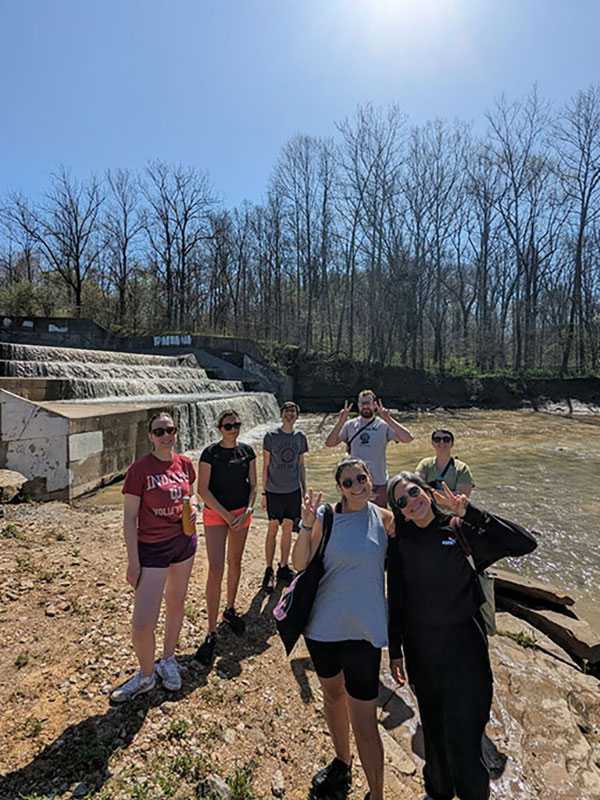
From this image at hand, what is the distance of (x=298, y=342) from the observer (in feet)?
101

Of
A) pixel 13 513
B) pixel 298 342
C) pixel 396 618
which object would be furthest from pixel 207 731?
pixel 298 342

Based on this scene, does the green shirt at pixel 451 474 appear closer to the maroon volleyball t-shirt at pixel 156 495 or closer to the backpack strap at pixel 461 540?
the backpack strap at pixel 461 540

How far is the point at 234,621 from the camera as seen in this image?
327 centimetres

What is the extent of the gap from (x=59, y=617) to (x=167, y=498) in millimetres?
1639

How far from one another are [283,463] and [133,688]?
2102 mm

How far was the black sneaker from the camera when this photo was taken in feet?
10.6

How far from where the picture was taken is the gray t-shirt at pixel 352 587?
1930mm

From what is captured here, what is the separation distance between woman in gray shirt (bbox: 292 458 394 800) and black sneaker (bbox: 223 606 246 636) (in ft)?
4.26

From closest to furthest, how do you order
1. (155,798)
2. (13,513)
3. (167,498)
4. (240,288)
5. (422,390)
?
(155,798) < (167,498) < (13,513) < (422,390) < (240,288)

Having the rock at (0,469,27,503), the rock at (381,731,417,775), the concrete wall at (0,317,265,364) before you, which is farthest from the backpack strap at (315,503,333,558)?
the concrete wall at (0,317,265,364)

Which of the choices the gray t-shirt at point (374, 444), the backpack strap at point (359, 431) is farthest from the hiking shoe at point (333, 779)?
the backpack strap at point (359, 431)

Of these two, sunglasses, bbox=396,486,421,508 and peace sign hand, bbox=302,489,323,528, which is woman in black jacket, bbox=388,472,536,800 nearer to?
sunglasses, bbox=396,486,421,508

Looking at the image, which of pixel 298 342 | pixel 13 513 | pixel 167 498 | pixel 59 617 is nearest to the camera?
pixel 167 498

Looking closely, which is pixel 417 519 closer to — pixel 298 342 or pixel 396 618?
pixel 396 618
